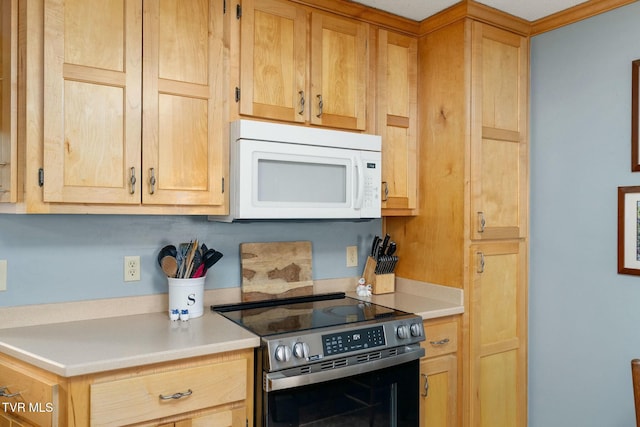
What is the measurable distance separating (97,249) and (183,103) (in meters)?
0.71

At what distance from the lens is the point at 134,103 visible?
181cm

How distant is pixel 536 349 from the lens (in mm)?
2543

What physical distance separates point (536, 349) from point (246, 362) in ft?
5.39

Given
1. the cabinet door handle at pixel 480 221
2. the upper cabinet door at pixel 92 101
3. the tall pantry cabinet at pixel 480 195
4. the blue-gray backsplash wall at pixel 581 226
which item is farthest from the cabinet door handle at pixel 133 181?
the blue-gray backsplash wall at pixel 581 226

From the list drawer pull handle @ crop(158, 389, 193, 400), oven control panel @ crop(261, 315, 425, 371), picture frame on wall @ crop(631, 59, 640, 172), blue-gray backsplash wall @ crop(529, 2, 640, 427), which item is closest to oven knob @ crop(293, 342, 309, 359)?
oven control panel @ crop(261, 315, 425, 371)

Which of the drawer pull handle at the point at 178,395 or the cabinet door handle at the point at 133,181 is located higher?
the cabinet door handle at the point at 133,181

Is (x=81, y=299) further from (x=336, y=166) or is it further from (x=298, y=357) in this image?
(x=336, y=166)

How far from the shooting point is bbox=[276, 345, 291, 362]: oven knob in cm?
171

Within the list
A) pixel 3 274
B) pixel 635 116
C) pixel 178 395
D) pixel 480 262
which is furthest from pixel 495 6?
pixel 3 274

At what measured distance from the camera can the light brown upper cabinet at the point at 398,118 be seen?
246 cm

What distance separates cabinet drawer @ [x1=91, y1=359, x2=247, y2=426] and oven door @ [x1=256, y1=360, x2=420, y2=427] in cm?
14

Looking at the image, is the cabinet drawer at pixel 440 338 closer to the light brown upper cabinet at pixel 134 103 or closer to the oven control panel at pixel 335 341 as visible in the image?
the oven control panel at pixel 335 341

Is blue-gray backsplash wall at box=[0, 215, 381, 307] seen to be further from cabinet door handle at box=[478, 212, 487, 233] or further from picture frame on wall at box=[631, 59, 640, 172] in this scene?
picture frame on wall at box=[631, 59, 640, 172]

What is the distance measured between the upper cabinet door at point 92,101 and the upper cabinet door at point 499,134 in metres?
1.57
